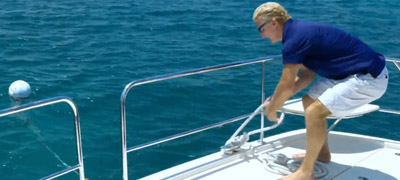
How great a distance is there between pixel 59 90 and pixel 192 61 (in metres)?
3.25

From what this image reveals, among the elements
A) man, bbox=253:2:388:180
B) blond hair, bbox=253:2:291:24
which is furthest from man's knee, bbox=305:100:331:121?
blond hair, bbox=253:2:291:24

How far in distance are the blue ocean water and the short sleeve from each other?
14.0 feet

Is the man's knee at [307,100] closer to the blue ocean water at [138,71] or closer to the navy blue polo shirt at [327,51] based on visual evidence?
the navy blue polo shirt at [327,51]

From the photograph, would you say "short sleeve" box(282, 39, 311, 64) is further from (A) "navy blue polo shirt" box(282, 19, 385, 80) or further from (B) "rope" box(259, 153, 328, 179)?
(B) "rope" box(259, 153, 328, 179)

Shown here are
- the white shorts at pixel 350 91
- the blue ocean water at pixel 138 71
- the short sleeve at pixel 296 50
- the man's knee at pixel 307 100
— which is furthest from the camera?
the blue ocean water at pixel 138 71

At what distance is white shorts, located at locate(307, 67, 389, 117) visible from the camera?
3.94 metres

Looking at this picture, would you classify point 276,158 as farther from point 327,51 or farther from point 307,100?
point 327,51

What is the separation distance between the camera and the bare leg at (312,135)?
13.0 ft

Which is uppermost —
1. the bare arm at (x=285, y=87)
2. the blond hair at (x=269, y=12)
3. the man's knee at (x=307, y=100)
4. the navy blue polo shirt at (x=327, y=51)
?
the blond hair at (x=269, y=12)

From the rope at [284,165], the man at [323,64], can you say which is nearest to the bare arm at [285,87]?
the man at [323,64]

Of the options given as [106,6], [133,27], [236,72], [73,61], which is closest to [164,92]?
[236,72]

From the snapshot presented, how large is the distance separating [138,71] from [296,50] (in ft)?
27.8

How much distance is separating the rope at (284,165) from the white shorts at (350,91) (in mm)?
513

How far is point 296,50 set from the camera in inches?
151
